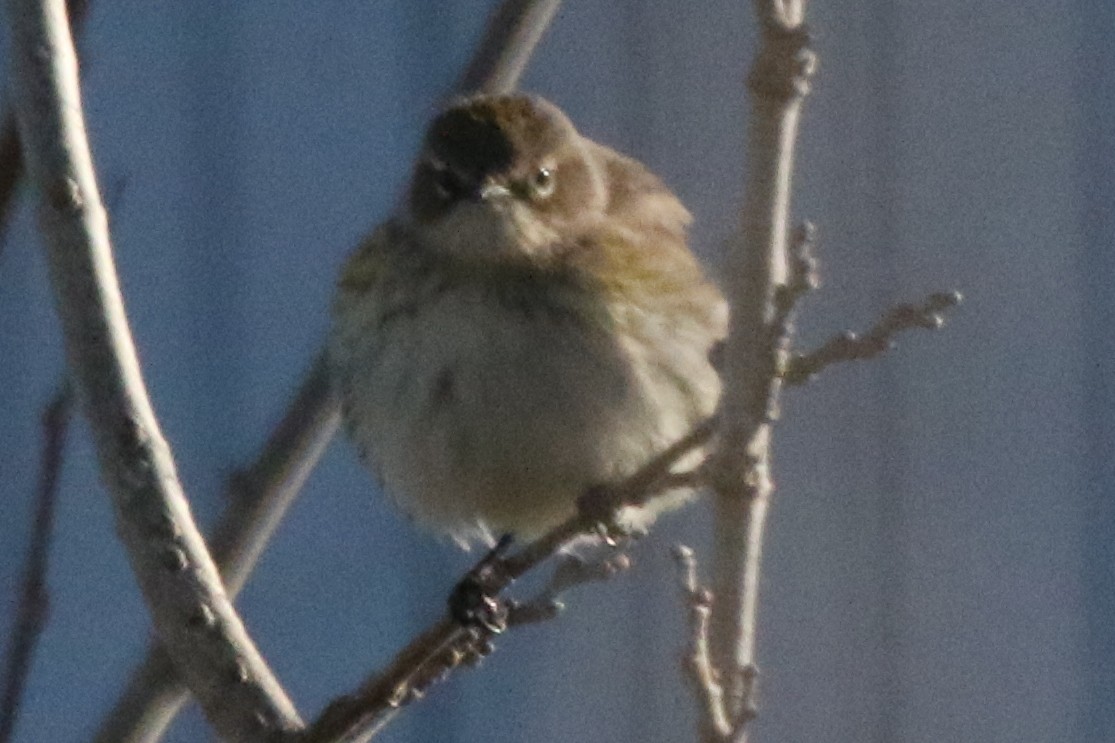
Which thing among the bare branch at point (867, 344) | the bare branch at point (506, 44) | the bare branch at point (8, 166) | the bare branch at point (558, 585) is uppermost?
the bare branch at point (867, 344)

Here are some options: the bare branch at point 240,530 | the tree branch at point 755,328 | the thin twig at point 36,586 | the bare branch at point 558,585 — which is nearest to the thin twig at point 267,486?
the bare branch at point 240,530

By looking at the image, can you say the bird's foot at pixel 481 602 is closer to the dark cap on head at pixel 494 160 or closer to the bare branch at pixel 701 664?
the bare branch at pixel 701 664

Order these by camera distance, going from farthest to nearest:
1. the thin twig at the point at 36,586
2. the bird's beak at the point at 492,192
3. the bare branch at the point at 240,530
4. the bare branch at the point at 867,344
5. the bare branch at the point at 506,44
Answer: the bird's beak at the point at 492,192 < the bare branch at the point at 506,44 < the bare branch at the point at 240,530 < the thin twig at the point at 36,586 < the bare branch at the point at 867,344

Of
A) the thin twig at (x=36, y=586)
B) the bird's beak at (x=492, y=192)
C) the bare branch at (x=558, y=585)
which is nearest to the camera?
the bare branch at (x=558, y=585)

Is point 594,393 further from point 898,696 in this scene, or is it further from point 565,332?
point 898,696

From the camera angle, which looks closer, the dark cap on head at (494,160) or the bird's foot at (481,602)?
the bird's foot at (481,602)

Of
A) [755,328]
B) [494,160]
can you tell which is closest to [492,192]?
[494,160]

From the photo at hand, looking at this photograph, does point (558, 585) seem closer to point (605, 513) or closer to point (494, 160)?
point (605, 513)

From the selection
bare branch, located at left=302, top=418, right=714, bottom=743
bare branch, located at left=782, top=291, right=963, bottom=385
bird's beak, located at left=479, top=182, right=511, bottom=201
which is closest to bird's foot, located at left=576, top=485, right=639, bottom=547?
bare branch, located at left=302, top=418, right=714, bottom=743
